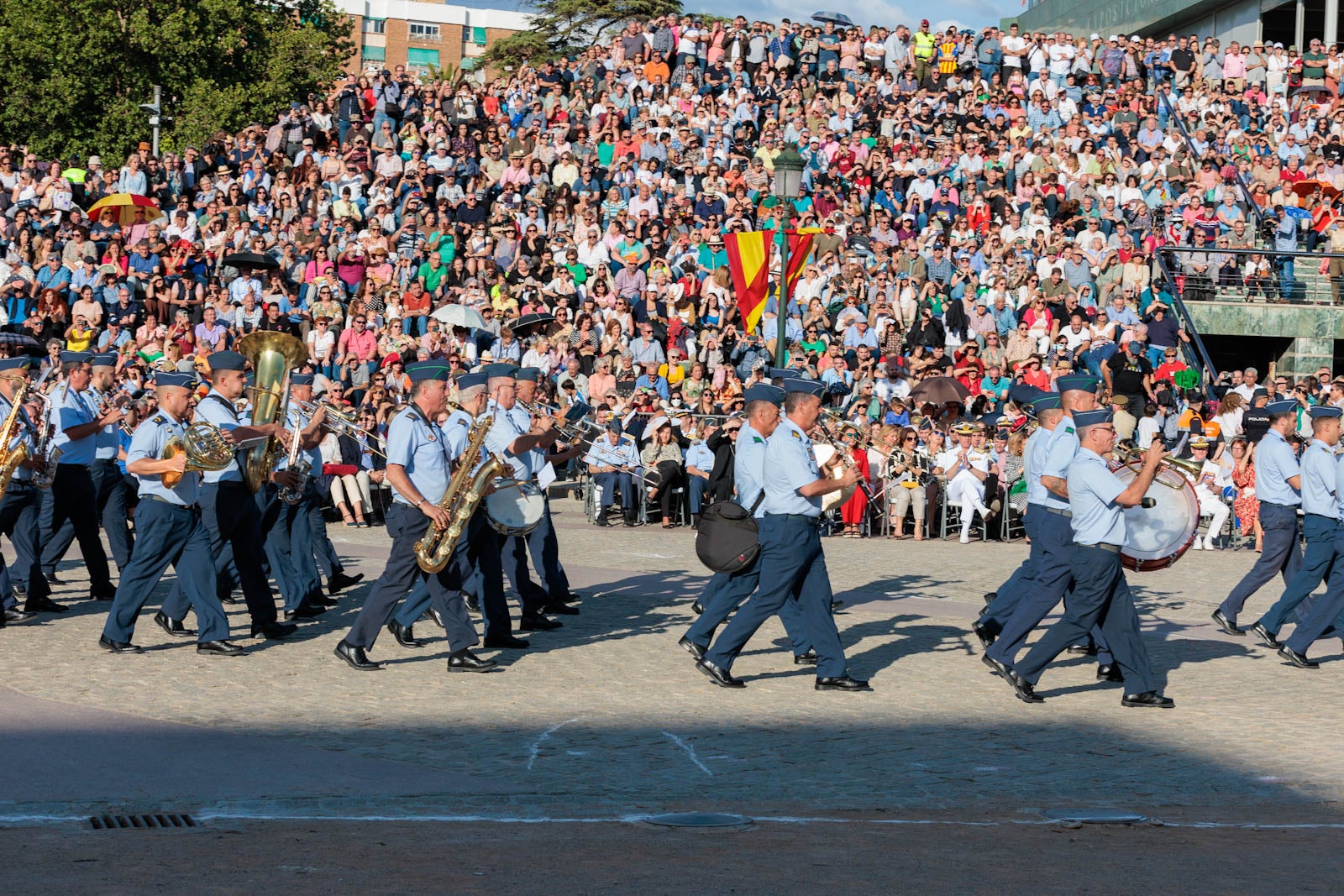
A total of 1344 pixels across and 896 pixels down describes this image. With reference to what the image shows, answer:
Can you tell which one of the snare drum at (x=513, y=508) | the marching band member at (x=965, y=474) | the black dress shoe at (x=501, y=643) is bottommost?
the black dress shoe at (x=501, y=643)

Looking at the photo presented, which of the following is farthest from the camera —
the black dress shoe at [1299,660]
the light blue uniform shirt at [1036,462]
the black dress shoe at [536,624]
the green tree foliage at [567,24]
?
the green tree foliage at [567,24]

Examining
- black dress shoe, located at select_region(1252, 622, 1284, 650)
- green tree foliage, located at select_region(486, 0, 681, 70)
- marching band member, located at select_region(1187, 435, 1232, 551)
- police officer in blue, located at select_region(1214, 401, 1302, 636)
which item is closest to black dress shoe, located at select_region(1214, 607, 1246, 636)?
police officer in blue, located at select_region(1214, 401, 1302, 636)

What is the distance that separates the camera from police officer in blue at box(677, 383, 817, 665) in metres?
9.91

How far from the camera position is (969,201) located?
2583 centimetres

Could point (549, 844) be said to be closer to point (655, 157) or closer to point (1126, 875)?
point (1126, 875)

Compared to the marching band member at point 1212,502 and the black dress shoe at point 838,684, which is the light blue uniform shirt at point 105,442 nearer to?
the black dress shoe at point 838,684

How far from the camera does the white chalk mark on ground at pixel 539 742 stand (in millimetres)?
7676

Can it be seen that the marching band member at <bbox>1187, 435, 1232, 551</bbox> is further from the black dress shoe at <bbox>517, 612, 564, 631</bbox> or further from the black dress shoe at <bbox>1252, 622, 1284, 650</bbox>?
the black dress shoe at <bbox>517, 612, 564, 631</bbox>

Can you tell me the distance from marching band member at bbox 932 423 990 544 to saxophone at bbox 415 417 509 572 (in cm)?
1004

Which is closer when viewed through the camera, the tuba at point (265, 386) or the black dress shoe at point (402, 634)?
the tuba at point (265, 386)

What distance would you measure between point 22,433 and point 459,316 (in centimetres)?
1090

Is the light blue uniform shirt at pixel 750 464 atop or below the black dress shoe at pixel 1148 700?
atop

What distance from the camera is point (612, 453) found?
20.2 meters

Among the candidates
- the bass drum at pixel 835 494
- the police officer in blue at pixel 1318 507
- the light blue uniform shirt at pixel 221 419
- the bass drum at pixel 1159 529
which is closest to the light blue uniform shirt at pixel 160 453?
the light blue uniform shirt at pixel 221 419
